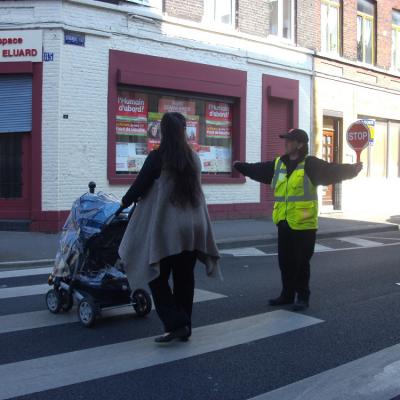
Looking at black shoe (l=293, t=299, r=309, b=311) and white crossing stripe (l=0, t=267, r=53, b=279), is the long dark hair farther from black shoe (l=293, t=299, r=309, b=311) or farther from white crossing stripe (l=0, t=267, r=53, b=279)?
white crossing stripe (l=0, t=267, r=53, b=279)

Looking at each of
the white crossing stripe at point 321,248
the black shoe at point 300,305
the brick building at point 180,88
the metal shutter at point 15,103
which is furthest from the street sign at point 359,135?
the black shoe at point 300,305

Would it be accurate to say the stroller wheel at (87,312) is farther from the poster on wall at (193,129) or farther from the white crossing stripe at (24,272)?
the poster on wall at (193,129)

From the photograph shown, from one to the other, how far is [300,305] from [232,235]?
6896 millimetres

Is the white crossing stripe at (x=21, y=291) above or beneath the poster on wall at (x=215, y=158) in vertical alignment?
beneath

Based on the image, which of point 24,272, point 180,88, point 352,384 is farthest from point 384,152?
point 352,384

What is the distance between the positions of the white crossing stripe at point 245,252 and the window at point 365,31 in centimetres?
1151

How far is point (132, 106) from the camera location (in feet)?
47.5

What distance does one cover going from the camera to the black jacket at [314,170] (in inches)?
236

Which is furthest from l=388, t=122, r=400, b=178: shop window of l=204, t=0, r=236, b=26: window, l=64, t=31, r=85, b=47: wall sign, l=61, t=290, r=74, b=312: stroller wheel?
l=61, t=290, r=74, b=312: stroller wheel

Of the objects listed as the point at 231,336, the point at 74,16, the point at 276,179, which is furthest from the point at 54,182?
the point at 231,336

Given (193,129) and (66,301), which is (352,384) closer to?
(66,301)

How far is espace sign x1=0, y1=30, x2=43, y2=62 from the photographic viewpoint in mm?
12820

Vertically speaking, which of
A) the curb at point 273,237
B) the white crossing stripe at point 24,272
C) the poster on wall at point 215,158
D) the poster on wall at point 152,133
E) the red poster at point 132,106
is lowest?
the white crossing stripe at point 24,272

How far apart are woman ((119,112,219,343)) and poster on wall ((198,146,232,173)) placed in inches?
430
